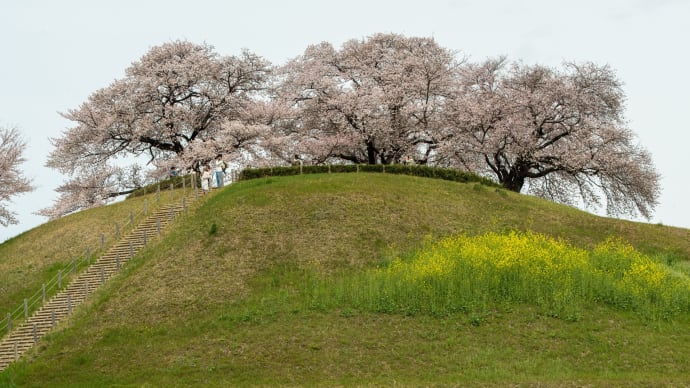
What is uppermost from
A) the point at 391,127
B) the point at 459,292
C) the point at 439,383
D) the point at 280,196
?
the point at 391,127

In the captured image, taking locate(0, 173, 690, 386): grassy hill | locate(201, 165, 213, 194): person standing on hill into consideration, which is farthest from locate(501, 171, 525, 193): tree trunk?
locate(201, 165, 213, 194): person standing on hill

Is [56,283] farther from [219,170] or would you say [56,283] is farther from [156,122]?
[156,122]

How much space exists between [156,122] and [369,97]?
19500 millimetres

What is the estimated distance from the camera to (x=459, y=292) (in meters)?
34.2

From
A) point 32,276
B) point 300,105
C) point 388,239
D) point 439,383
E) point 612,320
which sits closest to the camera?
point 439,383

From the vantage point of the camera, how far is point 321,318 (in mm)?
33156

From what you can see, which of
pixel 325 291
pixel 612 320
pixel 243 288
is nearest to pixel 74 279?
Result: pixel 243 288

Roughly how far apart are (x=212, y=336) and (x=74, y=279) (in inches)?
543

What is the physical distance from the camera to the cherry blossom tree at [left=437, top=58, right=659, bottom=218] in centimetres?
6056

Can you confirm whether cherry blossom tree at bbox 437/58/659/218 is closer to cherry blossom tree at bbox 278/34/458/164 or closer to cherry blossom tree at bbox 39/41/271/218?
cherry blossom tree at bbox 278/34/458/164

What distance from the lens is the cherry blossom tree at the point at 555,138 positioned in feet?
199

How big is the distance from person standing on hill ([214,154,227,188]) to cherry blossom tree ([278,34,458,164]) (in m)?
14.0

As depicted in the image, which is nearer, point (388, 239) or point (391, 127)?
point (388, 239)

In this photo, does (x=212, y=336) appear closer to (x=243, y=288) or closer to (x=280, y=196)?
(x=243, y=288)
